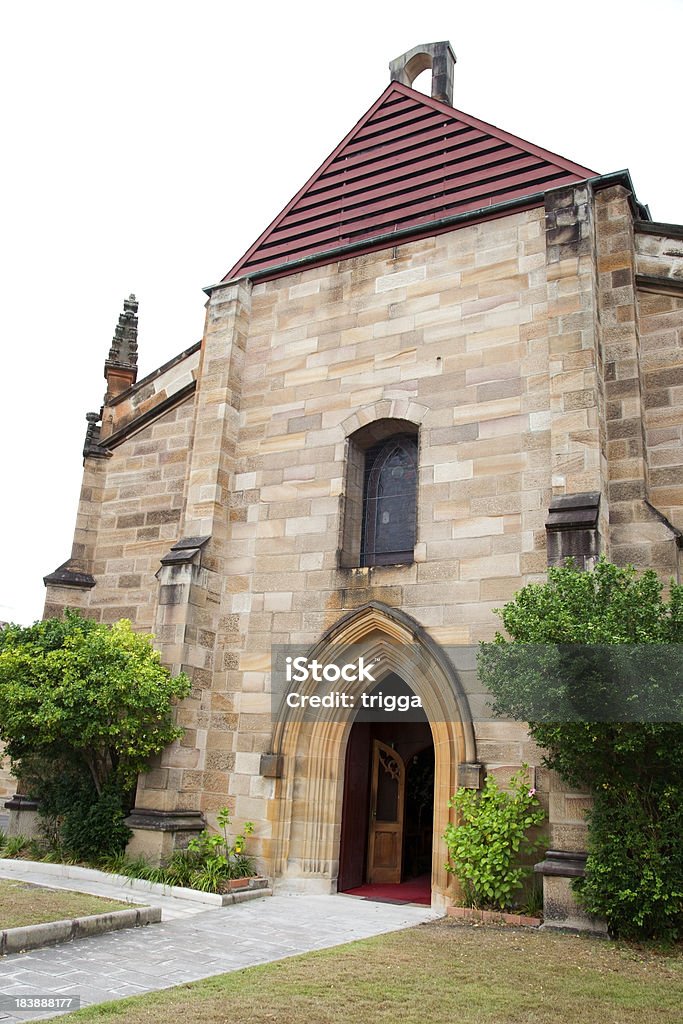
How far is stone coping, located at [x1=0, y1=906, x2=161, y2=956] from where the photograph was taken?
21.3 ft

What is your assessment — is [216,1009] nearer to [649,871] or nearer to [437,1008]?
[437,1008]

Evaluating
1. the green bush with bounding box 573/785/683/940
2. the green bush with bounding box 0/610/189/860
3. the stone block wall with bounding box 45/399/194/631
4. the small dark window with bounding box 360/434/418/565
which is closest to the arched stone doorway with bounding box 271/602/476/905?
the small dark window with bounding box 360/434/418/565

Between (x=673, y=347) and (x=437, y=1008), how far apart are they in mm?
8090

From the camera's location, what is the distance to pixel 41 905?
7879 millimetres

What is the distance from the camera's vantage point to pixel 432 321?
11.9m

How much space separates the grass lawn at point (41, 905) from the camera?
7.20m

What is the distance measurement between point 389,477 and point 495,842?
5.07 m

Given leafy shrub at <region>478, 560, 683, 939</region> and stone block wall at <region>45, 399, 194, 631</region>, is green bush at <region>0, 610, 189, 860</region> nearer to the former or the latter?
stone block wall at <region>45, 399, 194, 631</region>

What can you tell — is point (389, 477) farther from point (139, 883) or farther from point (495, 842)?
point (139, 883)

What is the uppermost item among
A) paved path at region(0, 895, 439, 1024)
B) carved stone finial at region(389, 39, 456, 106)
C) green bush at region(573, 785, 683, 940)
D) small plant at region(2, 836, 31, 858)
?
carved stone finial at region(389, 39, 456, 106)

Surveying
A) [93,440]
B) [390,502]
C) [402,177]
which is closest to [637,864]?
[390,502]

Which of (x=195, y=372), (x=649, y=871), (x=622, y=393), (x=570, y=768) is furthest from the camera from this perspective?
(x=195, y=372)

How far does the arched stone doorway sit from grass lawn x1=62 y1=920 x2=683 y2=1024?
2.84m

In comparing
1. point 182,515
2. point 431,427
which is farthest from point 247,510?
point 431,427
